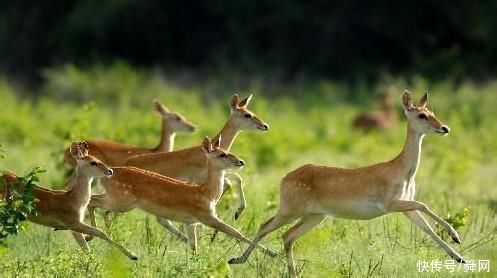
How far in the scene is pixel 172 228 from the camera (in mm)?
10688

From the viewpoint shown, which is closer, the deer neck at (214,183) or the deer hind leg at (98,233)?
the deer hind leg at (98,233)

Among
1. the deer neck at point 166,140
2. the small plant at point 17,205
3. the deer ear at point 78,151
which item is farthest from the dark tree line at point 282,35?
the small plant at point 17,205

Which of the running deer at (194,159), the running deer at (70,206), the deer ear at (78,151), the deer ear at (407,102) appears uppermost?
the running deer at (194,159)

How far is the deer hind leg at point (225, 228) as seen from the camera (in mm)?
9787

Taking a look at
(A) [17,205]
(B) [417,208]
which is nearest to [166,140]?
(B) [417,208]

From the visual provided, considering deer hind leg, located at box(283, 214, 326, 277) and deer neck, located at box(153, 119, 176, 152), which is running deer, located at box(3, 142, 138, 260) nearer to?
deer hind leg, located at box(283, 214, 326, 277)

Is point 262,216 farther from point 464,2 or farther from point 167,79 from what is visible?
point 464,2

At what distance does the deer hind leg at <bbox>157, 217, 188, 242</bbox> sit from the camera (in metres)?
10.6

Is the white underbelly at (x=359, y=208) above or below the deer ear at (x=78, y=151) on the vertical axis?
below

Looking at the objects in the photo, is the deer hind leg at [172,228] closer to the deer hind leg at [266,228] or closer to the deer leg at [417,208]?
the deer hind leg at [266,228]

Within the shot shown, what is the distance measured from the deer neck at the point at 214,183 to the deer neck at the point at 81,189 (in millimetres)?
876

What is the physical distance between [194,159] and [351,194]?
7.21ft

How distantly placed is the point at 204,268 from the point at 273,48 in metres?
23.9

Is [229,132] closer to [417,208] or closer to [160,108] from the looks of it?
[160,108]
